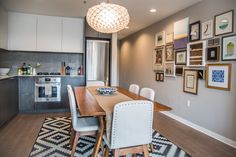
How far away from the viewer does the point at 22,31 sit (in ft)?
14.4

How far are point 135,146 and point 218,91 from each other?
6.50ft

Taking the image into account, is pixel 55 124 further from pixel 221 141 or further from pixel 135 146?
pixel 221 141

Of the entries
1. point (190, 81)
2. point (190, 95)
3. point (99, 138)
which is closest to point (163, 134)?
point (190, 95)

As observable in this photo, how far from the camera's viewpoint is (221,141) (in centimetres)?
289

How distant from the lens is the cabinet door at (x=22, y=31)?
4316 millimetres

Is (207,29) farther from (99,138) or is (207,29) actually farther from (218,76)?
(99,138)

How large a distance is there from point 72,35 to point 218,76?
354 cm

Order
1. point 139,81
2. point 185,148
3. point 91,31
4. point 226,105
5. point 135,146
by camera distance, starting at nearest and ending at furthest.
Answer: point 135,146 → point 185,148 → point 226,105 → point 91,31 → point 139,81

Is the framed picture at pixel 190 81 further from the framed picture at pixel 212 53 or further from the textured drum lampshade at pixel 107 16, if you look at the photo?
the textured drum lampshade at pixel 107 16

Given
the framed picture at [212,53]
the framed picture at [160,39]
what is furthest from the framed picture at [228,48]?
the framed picture at [160,39]

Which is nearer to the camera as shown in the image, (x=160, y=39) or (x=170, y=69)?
(x=170, y=69)

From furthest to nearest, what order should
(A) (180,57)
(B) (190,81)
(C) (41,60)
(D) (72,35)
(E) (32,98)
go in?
(C) (41,60) < (D) (72,35) < (E) (32,98) < (A) (180,57) < (B) (190,81)

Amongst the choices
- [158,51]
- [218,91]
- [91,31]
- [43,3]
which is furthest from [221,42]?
[43,3]

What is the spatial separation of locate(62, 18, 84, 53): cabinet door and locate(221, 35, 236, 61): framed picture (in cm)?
330
